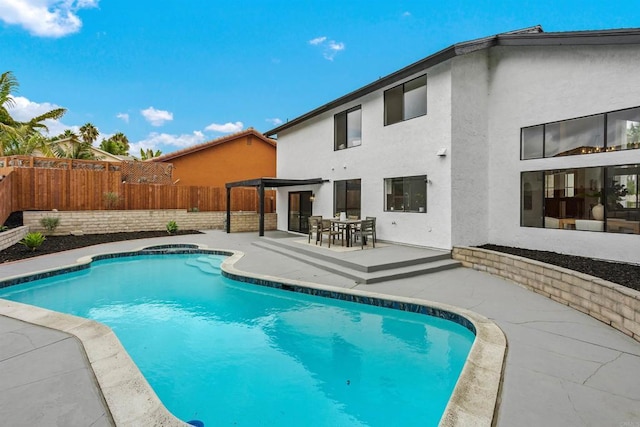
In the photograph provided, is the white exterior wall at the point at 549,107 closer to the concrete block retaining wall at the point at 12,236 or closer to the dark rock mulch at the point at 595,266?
the dark rock mulch at the point at 595,266

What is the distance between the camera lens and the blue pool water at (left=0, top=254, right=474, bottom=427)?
348cm

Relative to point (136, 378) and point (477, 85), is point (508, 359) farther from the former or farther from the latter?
point (477, 85)

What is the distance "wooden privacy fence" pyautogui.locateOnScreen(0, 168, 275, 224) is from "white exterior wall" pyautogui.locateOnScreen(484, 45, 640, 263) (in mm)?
14431

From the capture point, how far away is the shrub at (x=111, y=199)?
15117mm

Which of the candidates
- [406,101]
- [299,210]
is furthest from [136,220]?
[406,101]

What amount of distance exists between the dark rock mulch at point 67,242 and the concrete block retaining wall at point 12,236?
0.16 m

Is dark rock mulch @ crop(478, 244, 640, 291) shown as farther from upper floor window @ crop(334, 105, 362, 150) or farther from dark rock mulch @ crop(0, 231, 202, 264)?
dark rock mulch @ crop(0, 231, 202, 264)

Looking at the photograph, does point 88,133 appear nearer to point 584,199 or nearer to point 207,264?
point 207,264

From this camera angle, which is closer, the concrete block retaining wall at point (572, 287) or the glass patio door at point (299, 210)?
the concrete block retaining wall at point (572, 287)

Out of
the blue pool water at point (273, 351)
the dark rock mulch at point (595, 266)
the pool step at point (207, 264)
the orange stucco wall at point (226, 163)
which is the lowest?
the blue pool water at point (273, 351)

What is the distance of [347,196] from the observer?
42.7 feet

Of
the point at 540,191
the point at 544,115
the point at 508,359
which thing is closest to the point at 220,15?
the point at 544,115

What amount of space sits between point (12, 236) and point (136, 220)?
197 inches

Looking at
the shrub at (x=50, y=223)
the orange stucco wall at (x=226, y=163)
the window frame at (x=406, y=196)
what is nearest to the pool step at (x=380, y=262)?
the window frame at (x=406, y=196)
